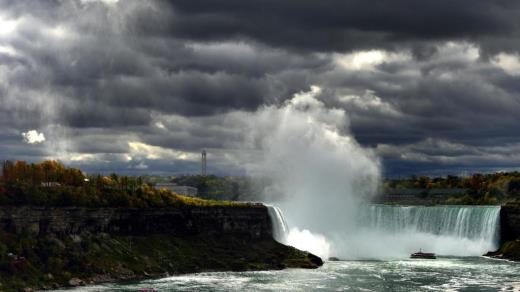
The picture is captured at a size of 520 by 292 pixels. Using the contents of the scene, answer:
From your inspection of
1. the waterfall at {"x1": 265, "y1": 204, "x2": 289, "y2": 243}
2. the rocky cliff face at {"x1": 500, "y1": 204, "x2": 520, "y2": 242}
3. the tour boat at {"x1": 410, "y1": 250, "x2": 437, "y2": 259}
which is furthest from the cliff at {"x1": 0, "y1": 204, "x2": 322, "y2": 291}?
the rocky cliff face at {"x1": 500, "y1": 204, "x2": 520, "y2": 242}

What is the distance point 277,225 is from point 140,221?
1330 inches

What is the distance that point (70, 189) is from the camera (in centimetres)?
14738

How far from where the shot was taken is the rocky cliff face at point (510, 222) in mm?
180750

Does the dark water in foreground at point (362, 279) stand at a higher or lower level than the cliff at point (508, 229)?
lower

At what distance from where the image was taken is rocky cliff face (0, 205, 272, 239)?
13262cm

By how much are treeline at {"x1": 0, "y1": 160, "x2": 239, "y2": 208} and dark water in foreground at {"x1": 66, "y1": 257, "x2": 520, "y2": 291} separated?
2326 centimetres

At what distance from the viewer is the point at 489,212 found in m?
186

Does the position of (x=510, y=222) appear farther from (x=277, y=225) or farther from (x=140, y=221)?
(x=140, y=221)

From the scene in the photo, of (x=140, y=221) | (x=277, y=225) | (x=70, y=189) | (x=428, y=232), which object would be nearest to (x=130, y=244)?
(x=140, y=221)

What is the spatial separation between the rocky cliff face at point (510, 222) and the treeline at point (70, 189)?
69.4 meters

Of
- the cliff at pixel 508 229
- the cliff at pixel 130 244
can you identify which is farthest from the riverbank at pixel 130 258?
the cliff at pixel 508 229

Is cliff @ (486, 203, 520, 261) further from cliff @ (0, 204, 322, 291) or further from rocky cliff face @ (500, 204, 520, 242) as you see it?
cliff @ (0, 204, 322, 291)

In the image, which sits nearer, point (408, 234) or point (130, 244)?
point (130, 244)

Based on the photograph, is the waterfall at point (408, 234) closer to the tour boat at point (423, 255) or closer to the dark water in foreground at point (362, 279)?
the tour boat at point (423, 255)
